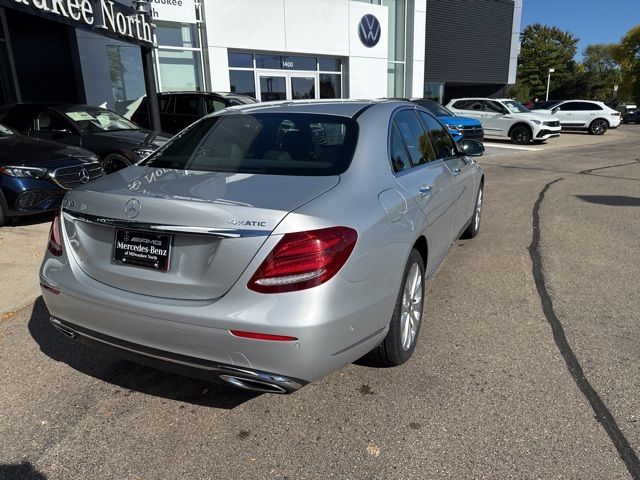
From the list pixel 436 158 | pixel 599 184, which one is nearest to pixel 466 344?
pixel 436 158

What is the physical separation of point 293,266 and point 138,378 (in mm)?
1536

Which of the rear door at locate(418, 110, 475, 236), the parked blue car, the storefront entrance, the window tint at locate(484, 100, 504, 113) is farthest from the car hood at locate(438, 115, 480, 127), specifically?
the rear door at locate(418, 110, 475, 236)

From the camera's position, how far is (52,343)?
3480 mm

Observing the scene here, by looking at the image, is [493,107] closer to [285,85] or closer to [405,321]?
[285,85]

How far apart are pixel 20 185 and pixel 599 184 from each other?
394 inches

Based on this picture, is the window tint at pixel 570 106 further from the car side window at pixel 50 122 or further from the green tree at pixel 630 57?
the green tree at pixel 630 57

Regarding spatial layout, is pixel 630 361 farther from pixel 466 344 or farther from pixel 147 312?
pixel 147 312

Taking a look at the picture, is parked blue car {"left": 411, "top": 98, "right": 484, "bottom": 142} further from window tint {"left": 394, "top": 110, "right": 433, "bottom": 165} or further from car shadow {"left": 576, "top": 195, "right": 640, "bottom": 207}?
window tint {"left": 394, "top": 110, "right": 433, "bottom": 165}

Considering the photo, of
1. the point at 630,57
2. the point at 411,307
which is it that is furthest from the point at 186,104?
the point at 630,57

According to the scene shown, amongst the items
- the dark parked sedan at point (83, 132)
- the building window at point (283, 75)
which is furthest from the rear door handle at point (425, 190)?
the building window at point (283, 75)

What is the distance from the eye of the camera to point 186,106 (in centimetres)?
1170

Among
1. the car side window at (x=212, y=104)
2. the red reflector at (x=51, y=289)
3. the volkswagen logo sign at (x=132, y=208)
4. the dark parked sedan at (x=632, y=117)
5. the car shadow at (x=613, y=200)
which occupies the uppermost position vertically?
the car side window at (x=212, y=104)

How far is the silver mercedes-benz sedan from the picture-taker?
84.0 inches

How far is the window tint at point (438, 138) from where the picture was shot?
416 centimetres
